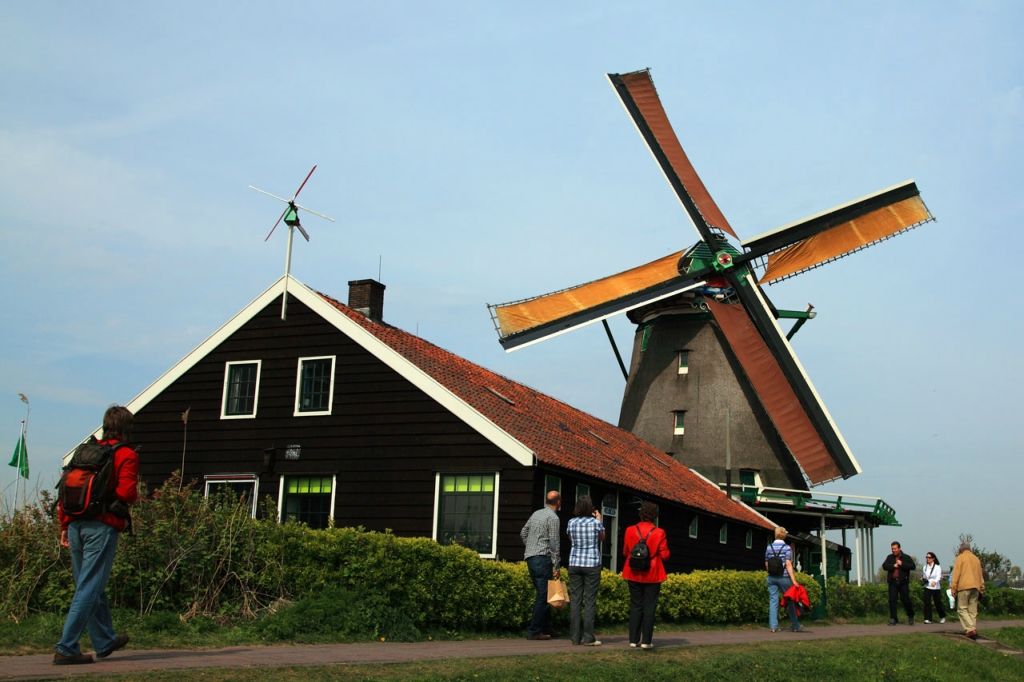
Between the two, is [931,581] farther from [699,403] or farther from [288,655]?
[288,655]

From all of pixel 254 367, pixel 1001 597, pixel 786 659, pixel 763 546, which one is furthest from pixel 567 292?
pixel 786 659

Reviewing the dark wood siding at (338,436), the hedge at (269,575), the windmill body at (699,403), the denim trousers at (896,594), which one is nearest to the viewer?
the hedge at (269,575)

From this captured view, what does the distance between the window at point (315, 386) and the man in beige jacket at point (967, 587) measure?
41.0ft

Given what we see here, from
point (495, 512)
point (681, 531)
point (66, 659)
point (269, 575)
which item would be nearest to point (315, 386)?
point (495, 512)

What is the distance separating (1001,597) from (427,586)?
1022 inches

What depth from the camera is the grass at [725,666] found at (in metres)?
9.84

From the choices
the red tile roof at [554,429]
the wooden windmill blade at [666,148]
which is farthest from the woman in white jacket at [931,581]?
the wooden windmill blade at [666,148]

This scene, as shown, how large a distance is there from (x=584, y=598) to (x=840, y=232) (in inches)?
1002

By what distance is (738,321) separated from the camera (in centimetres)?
3525

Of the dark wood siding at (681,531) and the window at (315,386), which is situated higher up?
the window at (315,386)

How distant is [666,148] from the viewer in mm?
37000

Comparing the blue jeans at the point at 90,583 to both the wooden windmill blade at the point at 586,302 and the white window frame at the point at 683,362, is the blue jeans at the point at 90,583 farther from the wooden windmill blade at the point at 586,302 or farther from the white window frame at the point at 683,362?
the white window frame at the point at 683,362

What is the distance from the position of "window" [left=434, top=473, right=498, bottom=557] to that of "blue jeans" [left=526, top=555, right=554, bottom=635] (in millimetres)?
5161

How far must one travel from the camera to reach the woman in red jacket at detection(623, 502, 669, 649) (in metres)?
13.6
